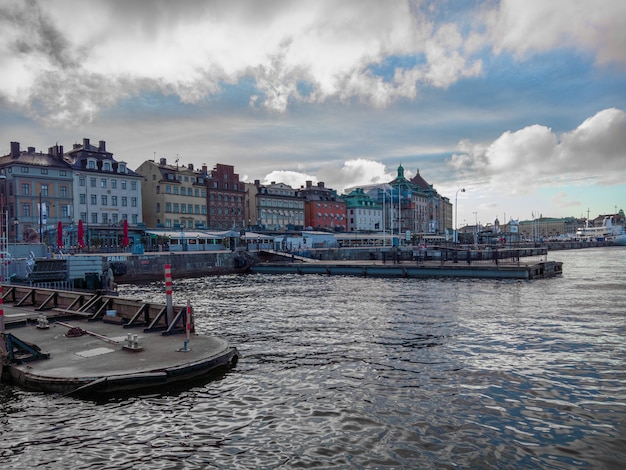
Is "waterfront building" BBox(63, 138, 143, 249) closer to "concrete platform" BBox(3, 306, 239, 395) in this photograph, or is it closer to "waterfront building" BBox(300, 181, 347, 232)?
"waterfront building" BBox(300, 181, 347, 232)

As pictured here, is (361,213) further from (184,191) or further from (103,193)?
(103,193)

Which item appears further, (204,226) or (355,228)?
(355,228)

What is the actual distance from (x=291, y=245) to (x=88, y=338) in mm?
78259

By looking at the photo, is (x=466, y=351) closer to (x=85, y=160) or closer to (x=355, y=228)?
(x=85, y=160)

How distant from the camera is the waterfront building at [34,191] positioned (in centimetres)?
7825

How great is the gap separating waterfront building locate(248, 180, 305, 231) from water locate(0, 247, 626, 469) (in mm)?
98848

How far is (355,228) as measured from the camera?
507 ft

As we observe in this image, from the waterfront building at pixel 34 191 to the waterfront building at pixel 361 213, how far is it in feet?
294

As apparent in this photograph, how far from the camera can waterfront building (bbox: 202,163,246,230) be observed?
365 ft

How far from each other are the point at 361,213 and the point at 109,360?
145m

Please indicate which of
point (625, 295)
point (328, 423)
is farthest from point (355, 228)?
point (328, 423)

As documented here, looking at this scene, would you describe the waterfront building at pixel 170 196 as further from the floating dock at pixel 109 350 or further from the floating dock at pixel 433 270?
the floating dock at pixel 109 350

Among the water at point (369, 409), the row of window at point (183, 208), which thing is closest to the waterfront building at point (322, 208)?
the row of window at point (183, 208)

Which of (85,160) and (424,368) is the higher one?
(85,160)
